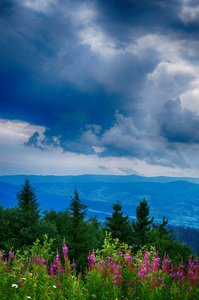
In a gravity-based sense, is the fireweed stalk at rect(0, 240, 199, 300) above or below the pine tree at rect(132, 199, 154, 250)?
above

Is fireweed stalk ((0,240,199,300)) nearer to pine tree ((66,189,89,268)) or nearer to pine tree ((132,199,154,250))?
pine tree ((66,189,89,268))

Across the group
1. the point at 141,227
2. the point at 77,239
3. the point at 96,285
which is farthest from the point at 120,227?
the point at 96,285

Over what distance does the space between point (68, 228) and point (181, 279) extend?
60.8 ft

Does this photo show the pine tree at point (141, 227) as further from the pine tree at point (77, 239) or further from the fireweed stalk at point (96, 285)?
the fireweed stalk at point (96, 285)

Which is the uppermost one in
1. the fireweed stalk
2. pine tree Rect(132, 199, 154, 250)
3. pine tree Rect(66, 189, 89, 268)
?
the fireweed stalk

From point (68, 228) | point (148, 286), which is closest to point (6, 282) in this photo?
point (148, 286)

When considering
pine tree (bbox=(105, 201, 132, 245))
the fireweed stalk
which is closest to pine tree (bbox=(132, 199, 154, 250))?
pine tree (bbox=(105, 201, 132, 245))

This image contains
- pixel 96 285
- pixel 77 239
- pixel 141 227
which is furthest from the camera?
pixel 141 227

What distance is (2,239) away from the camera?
80.4 feet

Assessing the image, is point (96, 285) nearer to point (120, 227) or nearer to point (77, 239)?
point (77, 239)

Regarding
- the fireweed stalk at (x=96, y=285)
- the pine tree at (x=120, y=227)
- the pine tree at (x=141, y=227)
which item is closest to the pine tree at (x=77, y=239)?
the fireweed stalk at (x=96, y=285)

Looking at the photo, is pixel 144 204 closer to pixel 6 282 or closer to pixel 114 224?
pixel 114 224

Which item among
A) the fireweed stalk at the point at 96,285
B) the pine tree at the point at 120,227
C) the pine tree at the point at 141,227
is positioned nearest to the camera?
the fireweed stalk at the point at 96,285

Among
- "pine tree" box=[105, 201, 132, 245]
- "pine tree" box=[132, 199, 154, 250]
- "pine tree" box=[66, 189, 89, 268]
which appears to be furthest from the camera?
"pine tree" box=[132, 199, 154, 250]
